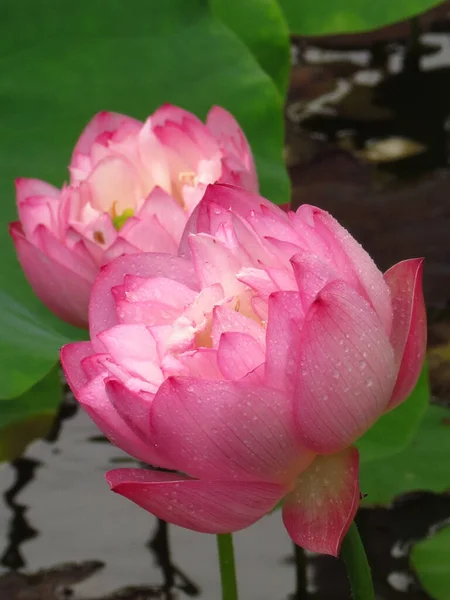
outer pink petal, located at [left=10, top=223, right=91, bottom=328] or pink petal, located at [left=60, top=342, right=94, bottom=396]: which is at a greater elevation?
pink petal, located at [left=60, top=342, right=94, bottom=396]

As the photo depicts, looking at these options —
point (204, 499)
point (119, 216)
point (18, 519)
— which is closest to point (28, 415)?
point (18, 519)

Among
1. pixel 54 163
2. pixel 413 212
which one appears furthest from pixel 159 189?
pixel 413 212

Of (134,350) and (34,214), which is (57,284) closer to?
(34,214)

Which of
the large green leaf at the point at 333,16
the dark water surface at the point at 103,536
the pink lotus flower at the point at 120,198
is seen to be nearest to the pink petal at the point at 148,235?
the pink lotus flower at the point at 120,198

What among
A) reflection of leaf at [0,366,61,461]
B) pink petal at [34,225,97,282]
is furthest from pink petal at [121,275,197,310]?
reflection of leaf at [0,366,61,461]

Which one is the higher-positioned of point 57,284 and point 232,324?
point 232,324

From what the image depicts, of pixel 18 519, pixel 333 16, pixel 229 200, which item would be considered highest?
pixel 229 200

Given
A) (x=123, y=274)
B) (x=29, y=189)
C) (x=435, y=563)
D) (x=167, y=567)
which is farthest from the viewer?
(x=167, y=567)

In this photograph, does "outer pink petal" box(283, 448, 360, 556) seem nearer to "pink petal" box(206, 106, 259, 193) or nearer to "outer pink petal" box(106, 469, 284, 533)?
"outer pink petal" box(106, 469, 284, 533)
